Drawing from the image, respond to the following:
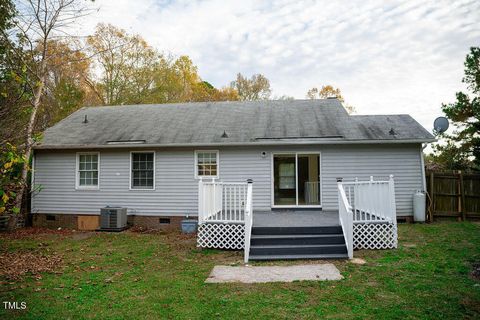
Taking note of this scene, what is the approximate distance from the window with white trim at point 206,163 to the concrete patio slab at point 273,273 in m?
5.00

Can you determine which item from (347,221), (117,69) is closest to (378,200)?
(347,221)

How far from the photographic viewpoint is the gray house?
1061 cm

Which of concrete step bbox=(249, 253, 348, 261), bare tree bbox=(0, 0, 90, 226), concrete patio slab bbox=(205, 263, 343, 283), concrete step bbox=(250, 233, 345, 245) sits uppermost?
bare tree bbox=(0, 0, 90, 226)

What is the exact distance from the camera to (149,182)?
11312mm

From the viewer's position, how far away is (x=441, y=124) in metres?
11.7

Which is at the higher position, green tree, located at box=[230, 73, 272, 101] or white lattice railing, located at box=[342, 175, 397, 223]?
green tree, located at box=[230, 73, 272, 101]

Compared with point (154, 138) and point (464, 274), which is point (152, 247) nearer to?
point (154, 138)

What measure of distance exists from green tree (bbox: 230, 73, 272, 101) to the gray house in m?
17.5

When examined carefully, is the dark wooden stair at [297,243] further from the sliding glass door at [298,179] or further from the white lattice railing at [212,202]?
the sliding glass door at [298,179]

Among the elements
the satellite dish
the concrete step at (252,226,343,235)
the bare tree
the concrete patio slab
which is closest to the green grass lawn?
the concrete patio slab

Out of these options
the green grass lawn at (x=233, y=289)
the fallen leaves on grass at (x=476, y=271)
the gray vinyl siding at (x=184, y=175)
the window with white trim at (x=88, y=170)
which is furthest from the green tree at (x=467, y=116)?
the window with white trim at (x=88, y=170)

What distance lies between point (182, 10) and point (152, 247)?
10807 mm

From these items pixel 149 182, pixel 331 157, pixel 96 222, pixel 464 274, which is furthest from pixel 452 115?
pixel 96 222

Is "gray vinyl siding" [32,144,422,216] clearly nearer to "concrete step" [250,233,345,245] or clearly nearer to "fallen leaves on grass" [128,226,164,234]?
"fallen leaves on grass" [128,226,164,234]
